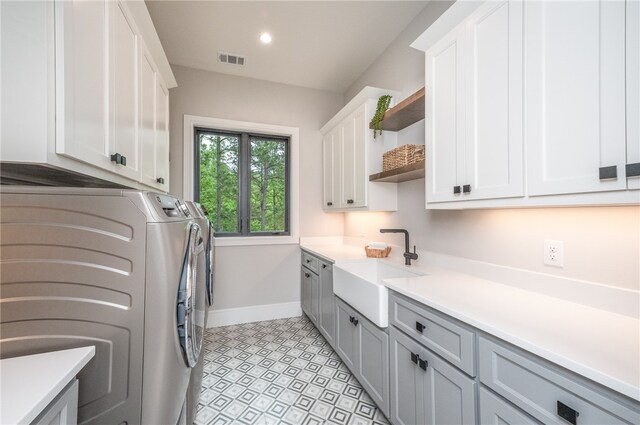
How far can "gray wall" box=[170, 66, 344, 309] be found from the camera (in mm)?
2893

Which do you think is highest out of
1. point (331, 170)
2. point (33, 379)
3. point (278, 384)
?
point (331, 170)

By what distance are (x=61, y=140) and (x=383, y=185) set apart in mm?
2046

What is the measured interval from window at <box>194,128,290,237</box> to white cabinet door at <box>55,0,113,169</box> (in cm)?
186

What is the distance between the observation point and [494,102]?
119cm

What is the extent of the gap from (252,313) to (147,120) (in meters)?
2.27

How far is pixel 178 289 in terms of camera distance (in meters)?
0.94

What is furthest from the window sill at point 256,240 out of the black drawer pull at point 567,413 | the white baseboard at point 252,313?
the black drawer pull at point 567,413

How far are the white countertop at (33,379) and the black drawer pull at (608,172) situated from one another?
1580mm

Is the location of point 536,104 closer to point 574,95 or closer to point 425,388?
point 574,95

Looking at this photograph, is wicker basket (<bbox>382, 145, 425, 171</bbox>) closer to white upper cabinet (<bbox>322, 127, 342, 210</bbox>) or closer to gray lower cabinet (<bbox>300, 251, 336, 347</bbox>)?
white upper cabinet (<bbox>322, 127, 342, 210</bbox>)

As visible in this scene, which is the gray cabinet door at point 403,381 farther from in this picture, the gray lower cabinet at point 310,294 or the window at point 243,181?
the window at point 243,181

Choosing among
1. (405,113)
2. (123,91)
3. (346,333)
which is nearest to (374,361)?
(346,333)

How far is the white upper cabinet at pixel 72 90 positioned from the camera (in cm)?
81

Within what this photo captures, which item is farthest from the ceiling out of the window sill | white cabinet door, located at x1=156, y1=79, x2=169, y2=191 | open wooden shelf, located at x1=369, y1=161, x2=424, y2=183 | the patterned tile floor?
the patterned tile floor
